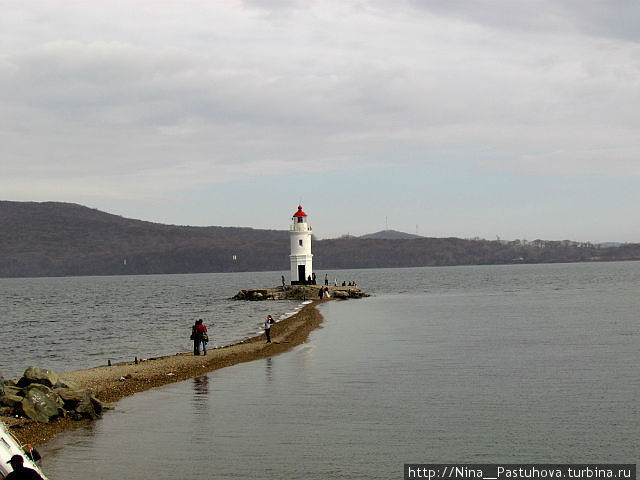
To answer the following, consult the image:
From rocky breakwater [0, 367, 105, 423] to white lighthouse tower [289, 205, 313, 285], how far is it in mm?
62814

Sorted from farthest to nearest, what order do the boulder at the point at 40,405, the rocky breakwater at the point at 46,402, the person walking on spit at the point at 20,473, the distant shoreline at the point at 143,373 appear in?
the rocky breakwater at the point at 46,402 < the boulder at the point at 40,405 < the distant shoreline at the point at 143,373 < the person walking on spit at the point at 20,473

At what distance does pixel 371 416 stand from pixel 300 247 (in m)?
65.0

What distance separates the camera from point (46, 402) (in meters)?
19.1

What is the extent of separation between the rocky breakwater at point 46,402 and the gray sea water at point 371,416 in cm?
74

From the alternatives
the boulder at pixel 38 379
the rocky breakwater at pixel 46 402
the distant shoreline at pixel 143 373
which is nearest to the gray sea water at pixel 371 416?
the distant shoreline at pixel 143 373

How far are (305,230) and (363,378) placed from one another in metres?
59.2

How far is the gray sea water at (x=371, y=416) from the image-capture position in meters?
15.5

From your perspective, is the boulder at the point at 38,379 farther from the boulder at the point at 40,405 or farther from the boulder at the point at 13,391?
the boulder at the point at 40,405

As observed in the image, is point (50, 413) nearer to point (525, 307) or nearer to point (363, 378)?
point (363, 378)

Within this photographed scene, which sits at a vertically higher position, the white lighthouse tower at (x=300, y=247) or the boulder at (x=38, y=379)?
the white lighthouse tower at (x=300, y=247)

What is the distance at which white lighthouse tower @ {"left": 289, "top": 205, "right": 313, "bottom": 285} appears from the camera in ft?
275

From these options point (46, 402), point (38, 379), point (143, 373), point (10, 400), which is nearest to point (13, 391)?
point (38, 379)

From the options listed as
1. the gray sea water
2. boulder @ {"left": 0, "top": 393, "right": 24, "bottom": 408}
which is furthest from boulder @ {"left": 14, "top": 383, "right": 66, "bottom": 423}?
the gray sea water

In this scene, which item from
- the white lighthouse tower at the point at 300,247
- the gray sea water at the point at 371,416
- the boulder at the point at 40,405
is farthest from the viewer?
the white lighthouse tower at the point at 300,247
